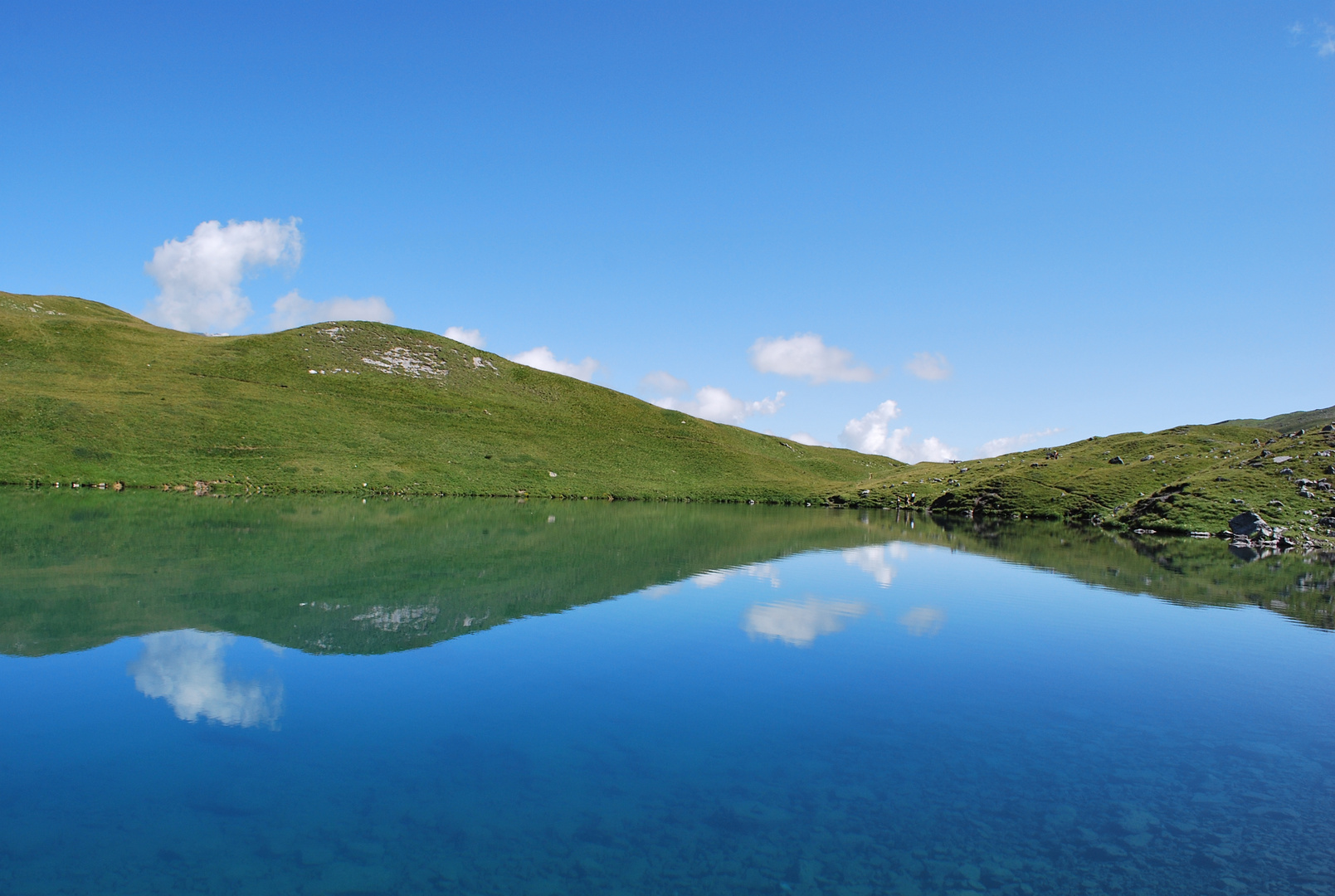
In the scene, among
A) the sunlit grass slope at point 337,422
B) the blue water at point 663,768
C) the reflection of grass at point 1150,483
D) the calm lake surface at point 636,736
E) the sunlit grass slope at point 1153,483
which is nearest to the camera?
the blue water at point 663,768

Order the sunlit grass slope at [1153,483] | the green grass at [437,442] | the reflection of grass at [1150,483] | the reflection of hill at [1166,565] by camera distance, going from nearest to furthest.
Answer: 1. the reflection of hill at [1166,565]
2. the sunlit grass slope at [1153,483]
3. the reflection of grass at [1150,483]
4. the green grass at [437,442]

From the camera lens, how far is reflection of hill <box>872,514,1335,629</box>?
31.4 metres

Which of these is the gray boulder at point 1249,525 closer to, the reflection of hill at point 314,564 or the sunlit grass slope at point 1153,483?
the sunlit grass slope at point 1153,483

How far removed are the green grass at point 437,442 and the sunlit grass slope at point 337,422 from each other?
0.37 meters

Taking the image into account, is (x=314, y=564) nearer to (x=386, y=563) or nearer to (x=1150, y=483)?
(x=386, y=563)

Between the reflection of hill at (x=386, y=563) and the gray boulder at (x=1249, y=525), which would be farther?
the gray boulder at (x=1249, y=525)

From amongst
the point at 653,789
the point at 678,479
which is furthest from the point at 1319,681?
the point at 678,479

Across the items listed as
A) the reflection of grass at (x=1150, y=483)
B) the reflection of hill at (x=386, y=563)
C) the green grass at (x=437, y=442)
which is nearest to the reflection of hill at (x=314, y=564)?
the reflection of hill at (x=386, y=563)

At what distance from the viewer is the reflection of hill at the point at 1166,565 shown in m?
31.4

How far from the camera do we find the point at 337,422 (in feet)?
307

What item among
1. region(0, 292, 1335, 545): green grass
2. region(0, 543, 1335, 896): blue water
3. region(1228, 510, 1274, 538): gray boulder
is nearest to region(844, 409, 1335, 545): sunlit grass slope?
region(0, 292, 1335, 545): green grass

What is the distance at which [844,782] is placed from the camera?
11492 millimetres

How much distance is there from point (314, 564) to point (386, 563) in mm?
3007

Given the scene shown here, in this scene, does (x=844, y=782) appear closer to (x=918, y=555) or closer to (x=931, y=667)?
(x=931, y=667)
